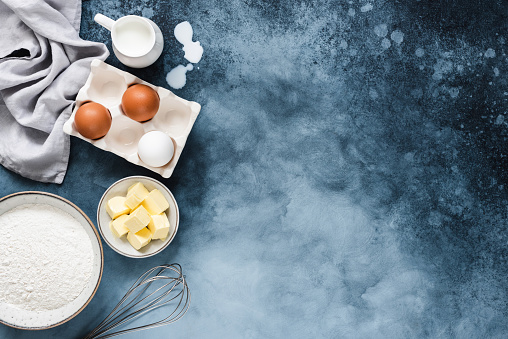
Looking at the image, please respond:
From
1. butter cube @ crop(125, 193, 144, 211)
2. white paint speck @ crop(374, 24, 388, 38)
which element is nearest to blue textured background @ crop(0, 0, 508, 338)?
white paint speck @ crop(374, 24, 388, 38)

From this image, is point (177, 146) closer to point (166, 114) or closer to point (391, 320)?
point (166, 114)

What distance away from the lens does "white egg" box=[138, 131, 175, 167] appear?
825 millimetres

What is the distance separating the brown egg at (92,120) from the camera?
2.71 feet

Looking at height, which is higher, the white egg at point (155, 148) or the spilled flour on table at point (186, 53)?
the spilled flour on table at point (186, 53)

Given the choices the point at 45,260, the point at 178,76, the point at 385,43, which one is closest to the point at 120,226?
the point at 45,260

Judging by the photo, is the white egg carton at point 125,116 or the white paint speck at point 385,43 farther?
the white paint speck at point 385,43

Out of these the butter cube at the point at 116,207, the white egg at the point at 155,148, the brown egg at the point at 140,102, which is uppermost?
the brown egg at the point at 140,102

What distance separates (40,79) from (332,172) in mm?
691

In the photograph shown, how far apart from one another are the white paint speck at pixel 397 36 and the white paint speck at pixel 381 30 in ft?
0.06

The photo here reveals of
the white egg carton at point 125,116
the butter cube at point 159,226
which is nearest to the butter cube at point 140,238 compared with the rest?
the butter cube at point 159,226

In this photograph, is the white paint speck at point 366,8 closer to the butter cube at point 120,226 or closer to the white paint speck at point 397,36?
the white paint speck at point 397,36

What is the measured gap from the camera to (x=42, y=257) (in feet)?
2.80

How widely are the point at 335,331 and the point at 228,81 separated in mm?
640

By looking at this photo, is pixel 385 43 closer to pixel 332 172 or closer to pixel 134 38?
pixel 332 172
